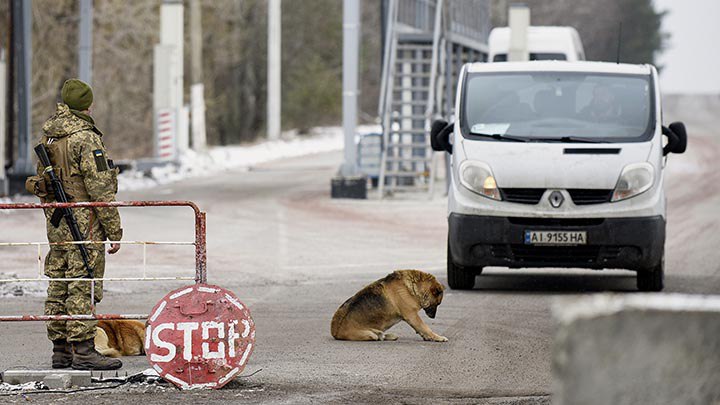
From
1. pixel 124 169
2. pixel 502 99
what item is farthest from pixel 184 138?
pixel 502 99

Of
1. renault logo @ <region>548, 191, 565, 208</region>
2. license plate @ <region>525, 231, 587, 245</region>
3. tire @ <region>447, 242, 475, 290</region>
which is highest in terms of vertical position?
renault logo @ <region>548, 191, 565, 208</region>

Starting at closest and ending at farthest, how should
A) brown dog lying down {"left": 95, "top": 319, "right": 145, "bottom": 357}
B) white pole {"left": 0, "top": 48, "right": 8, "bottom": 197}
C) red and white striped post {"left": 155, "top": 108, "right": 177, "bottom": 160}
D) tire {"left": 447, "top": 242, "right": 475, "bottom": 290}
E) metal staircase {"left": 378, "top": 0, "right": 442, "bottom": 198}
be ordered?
1. brown dog lying down {"left": 95, "top": 319, "right": 145, "bottom": 357}
2. tire {"left": 447, "top": 242, "right": 475, "bottom": 290}
3. white pole {"left": 0, "top": 48, "right": 8, "bottom": 197}
4. metal staircase {"left": 378, "top": 0, "right": 442, "bottom": 198}
5. red and white striped post {"left": 155, "top": 108, "right": 177, "bottom": 160}

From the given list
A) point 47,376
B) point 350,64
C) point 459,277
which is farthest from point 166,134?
point 47,376

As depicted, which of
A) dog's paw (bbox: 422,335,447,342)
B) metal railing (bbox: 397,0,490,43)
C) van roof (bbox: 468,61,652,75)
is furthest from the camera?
metal railing (bbox: 397,0,490,43)

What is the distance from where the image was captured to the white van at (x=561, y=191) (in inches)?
500

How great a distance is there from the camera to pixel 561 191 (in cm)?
1272

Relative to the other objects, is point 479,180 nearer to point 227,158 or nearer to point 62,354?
point 62,354

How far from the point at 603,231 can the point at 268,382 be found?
510cm

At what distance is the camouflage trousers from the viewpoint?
8.80m

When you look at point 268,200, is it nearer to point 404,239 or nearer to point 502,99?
point 404,239

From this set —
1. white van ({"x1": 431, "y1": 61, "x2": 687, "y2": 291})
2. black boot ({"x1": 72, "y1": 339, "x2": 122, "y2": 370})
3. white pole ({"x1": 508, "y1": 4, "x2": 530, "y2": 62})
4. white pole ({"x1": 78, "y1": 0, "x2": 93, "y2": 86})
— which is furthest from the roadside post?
black boot ({"x1": 72, "y1": 339, "x2": 122, "y2": 370})

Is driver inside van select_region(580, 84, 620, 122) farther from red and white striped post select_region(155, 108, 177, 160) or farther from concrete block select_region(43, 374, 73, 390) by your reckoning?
red and white striped post select_region(155, 108, 177, 160)

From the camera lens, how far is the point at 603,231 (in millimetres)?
12680

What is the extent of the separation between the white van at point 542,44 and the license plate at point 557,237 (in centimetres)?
1551
